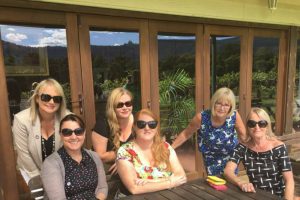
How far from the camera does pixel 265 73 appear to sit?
4004 millimetres

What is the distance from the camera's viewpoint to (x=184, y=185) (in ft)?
5.62

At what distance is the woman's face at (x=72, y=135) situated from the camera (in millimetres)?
1621

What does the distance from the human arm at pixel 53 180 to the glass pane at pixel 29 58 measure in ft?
3.31

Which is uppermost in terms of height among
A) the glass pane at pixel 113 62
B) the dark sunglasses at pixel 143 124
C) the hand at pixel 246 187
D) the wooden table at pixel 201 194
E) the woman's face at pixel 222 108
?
the glass pane at pixel 113 62

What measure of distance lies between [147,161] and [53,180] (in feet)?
1.94

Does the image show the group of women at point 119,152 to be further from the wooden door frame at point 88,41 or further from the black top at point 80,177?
the wooden door frame at point 88,41

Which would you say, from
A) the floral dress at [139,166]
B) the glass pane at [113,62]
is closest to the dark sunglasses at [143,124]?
the floral dress at [139,166]

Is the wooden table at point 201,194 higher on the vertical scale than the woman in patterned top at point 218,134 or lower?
lower

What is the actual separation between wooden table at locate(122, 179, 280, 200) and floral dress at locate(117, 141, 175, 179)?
0.44 feet

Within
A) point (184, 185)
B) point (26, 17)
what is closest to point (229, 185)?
point (184, 185)

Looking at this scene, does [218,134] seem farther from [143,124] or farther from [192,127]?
[143,124]

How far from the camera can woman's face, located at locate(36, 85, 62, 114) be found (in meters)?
1.87

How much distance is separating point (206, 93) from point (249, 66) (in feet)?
2.77

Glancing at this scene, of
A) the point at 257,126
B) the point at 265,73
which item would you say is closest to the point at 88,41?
the point at 257,126
